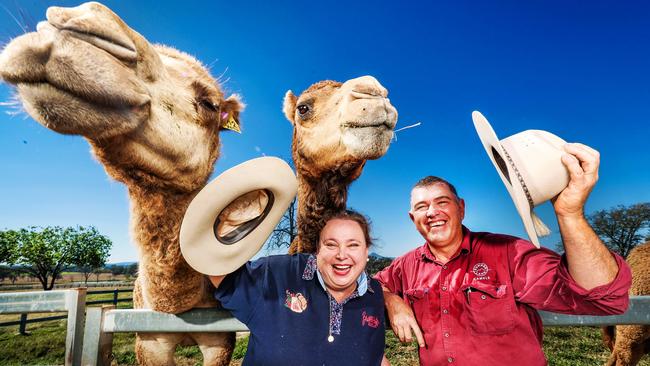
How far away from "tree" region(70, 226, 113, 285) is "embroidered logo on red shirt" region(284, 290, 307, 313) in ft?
216

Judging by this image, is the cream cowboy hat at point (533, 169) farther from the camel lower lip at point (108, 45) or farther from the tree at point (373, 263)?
the camel lower lip at point (108, 45)

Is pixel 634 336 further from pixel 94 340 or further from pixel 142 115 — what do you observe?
pixel 142 115

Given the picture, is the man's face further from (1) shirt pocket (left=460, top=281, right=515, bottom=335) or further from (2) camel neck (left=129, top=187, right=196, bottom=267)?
(2) camel neck (left=129, top=187, right=196, bottom=267)

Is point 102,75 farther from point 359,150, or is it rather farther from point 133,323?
point 359,150

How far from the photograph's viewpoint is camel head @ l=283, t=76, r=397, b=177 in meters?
3.29

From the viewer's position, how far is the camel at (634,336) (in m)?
6.19

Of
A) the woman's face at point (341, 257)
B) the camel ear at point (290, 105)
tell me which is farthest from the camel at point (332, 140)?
the woman's face at point (341, 257)

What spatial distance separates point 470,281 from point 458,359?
19.8 inches

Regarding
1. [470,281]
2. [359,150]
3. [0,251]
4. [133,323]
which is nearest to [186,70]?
[359,150]

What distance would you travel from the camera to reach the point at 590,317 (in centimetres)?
225

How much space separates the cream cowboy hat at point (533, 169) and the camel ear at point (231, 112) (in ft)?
6.71

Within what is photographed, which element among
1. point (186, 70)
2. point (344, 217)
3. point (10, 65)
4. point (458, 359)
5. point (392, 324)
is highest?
point (186, 70)

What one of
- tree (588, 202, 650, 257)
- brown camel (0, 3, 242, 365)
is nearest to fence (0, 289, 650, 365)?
brown camel (0, 3, 242, 365)

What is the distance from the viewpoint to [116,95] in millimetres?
1728
